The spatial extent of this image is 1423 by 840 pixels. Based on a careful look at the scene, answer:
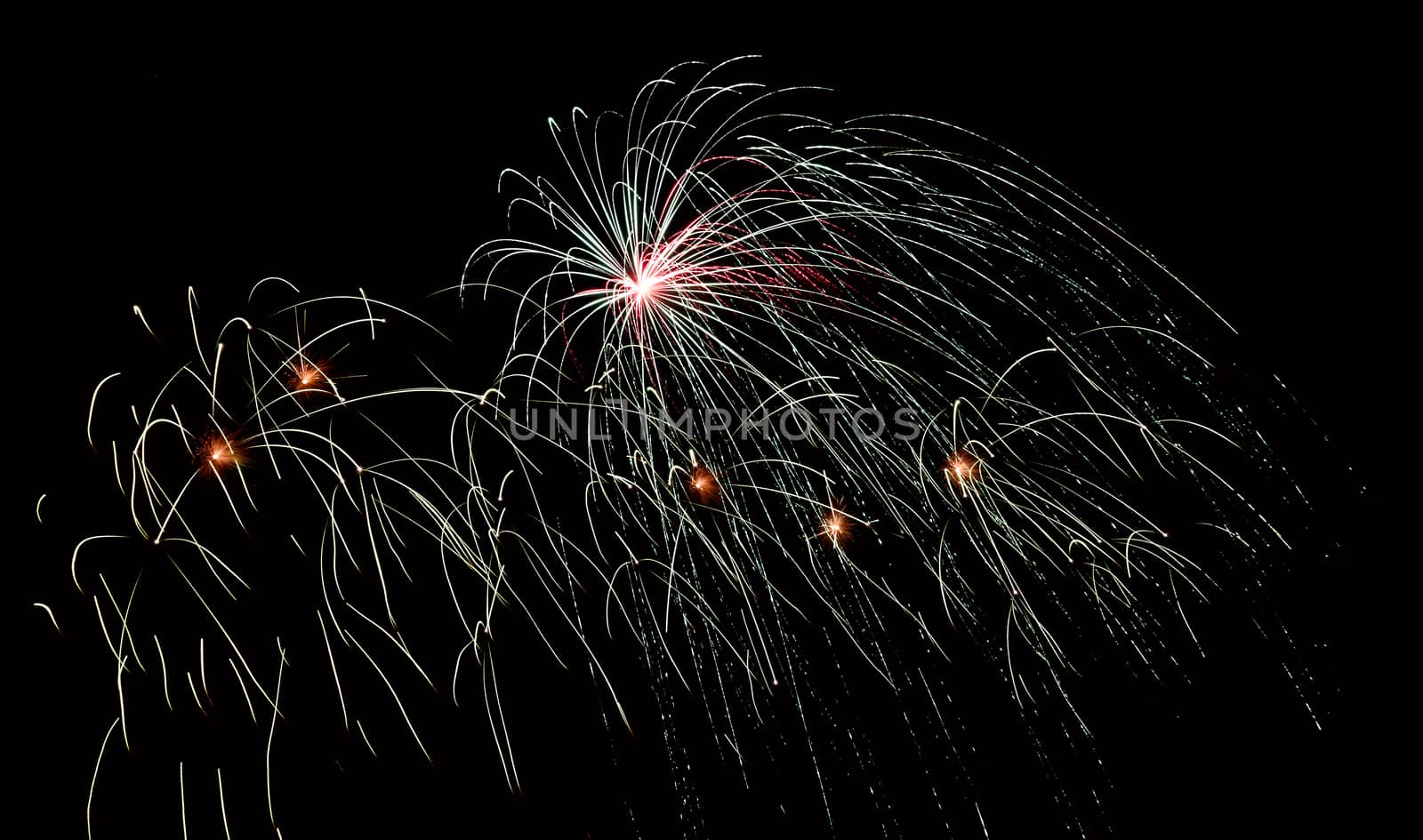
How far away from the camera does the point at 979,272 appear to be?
446 cm

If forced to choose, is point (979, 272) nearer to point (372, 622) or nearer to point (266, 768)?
point (372, 622)

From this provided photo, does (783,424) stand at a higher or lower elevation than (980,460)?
higher

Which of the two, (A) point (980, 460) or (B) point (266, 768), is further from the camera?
(A) point (980, 460)

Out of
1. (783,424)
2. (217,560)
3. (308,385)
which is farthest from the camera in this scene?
(783,424)

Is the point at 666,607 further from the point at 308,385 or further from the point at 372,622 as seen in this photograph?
the point at 308,385

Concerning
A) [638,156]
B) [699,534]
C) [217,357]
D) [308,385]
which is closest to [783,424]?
[699,534]

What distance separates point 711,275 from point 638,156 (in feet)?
2.84

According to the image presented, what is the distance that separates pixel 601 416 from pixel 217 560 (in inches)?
73.5

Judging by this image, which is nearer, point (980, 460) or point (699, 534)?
point (699, 534)

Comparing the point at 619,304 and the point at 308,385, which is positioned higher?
the point at 619,304

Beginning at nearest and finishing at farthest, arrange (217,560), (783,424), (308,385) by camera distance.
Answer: (217,560) < (308,385) < (783,424)

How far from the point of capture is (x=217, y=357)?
153 inches

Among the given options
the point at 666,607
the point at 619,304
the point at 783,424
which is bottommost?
the point at 666,607

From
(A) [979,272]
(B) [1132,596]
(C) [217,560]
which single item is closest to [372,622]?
(C) [217,560]
